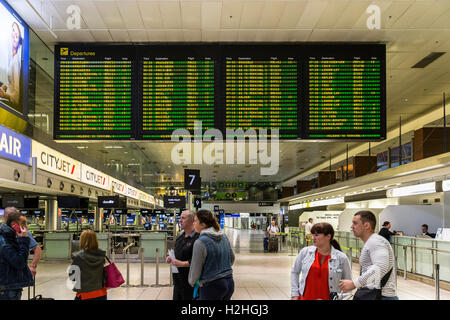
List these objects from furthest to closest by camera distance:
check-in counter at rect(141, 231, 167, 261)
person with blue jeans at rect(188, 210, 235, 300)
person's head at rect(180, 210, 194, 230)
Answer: check-in counter at rect(141, 231, 167, 261)
person's head at rect(180, 210, 194, 230)
person with blue jeans at rect(188, 210, 235, 300)

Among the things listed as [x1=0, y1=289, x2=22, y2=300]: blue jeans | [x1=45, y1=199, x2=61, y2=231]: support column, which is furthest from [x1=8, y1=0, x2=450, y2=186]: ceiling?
[x1=45, y1=199, x2=61, y2=231]: support column

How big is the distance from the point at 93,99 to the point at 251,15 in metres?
2.71

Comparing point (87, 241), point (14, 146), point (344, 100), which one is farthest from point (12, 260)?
point (344, 100)

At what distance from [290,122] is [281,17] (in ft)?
5.21

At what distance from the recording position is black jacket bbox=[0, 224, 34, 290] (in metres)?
5.30

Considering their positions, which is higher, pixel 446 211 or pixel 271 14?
pixel 271 14

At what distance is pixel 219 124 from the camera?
7.64 metres

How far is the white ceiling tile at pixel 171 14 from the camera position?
6.83 meters

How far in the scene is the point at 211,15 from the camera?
23.3ft

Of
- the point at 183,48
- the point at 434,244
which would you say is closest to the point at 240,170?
the point at 434,244

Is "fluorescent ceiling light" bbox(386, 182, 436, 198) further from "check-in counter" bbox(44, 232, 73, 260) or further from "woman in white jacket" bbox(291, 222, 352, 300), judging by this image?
"woman in white jacket" bbox(291, 222, 352, 300)

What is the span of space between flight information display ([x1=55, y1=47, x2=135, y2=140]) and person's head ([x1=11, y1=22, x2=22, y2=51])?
69 centimetres

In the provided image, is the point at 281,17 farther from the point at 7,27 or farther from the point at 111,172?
the point at 111,172

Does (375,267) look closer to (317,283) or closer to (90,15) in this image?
(317,283)
